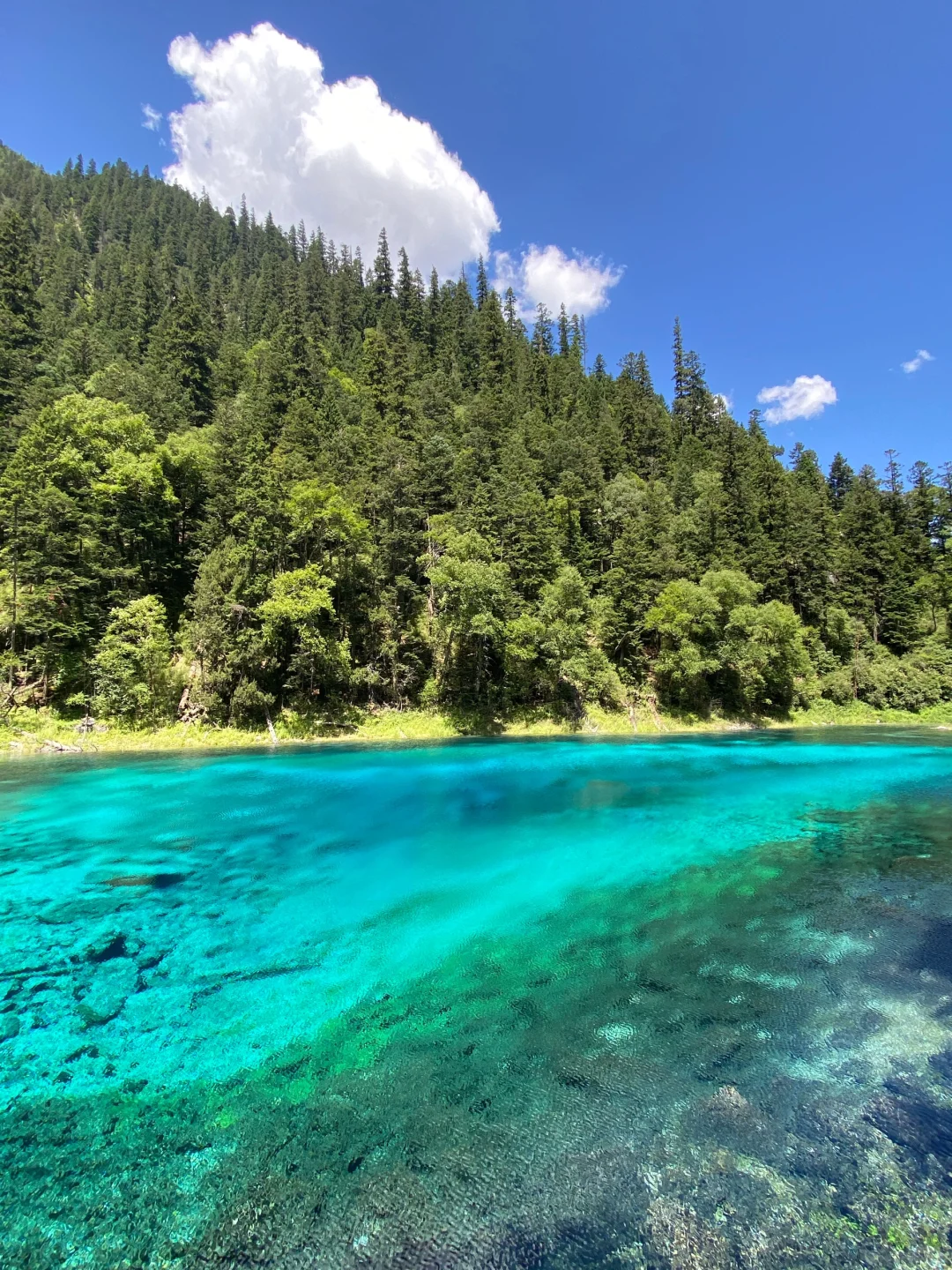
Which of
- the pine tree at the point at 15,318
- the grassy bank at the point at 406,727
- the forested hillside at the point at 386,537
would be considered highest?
the pine tree at the point at 15,318

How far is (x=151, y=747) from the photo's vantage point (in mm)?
30031

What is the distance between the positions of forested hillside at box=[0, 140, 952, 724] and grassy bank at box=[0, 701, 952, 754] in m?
1.15

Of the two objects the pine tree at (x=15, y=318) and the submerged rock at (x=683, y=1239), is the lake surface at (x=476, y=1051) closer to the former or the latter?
the submerged rock at (x=683, y=1239)

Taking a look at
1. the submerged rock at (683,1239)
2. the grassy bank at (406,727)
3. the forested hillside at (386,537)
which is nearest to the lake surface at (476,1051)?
the submerged rock at (683,1239)

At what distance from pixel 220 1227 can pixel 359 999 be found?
3195 mm

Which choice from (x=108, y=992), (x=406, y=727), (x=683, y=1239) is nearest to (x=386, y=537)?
(x=406, y=727)

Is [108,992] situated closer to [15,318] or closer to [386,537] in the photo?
[386,537]

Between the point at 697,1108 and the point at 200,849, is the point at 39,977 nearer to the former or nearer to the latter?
the point at 200,849

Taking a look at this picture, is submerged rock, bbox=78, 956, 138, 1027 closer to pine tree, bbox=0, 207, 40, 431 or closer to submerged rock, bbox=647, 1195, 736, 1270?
submerged rock, bbox=647, 1195, 736, 1270

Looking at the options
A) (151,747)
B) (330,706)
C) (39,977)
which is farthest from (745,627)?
(39,977)

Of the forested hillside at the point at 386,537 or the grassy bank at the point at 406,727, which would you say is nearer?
the grassy bank at the point at 406,727

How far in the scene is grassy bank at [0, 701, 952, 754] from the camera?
29656mm

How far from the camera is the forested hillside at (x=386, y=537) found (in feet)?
111

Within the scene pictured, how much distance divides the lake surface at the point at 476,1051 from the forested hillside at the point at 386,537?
22.9 m
